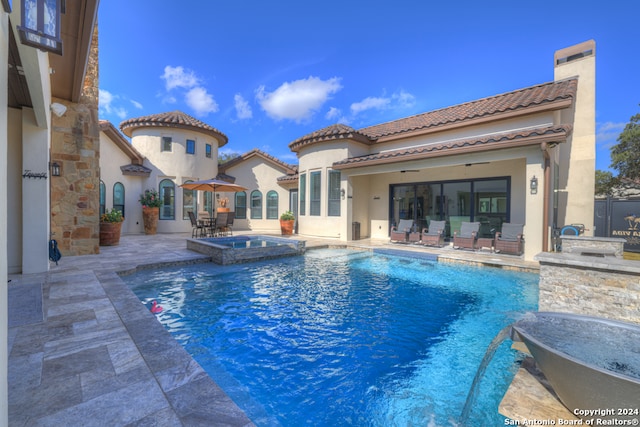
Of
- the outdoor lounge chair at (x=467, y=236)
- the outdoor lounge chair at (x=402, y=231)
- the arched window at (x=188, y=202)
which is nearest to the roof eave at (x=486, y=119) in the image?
the outdoor lounge chair at (x=402, y=231)

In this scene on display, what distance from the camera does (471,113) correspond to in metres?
11.3

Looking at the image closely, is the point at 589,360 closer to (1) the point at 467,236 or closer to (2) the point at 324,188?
(1) the point at 467,236

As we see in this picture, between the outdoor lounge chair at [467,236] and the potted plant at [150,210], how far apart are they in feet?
44.6

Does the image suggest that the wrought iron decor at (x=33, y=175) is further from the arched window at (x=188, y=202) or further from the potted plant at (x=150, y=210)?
the arched window at (x=188, y=202)

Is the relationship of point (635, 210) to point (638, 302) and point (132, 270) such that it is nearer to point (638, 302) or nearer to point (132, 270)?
point (638, 302)

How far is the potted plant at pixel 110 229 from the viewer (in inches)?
387

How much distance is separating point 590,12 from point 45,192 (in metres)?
16.4

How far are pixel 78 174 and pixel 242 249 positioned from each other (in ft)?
15.9

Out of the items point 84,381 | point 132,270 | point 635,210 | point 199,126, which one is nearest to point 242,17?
point 199,126

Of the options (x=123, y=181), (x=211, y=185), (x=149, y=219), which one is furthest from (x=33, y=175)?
(x=123, y=181)

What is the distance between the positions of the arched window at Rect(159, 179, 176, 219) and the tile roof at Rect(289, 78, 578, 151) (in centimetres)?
682

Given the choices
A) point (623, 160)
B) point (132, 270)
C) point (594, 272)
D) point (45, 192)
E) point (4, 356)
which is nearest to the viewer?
point (4, 356)

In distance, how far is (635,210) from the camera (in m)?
9.29

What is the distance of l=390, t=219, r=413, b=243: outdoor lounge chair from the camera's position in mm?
11305
